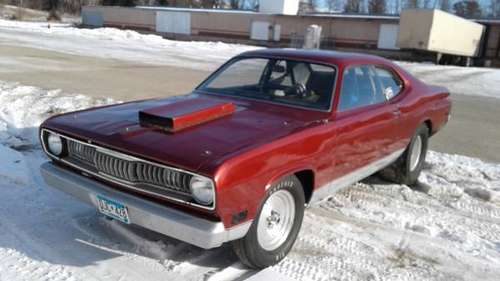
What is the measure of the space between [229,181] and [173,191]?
16.5 inches

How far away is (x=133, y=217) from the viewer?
3.05 m

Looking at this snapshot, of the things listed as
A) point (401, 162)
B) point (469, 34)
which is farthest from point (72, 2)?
point (401, 162)

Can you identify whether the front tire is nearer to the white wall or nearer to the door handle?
the door handle

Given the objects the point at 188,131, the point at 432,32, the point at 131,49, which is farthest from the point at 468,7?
the point at 188,131

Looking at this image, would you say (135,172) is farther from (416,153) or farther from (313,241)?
(416,153)

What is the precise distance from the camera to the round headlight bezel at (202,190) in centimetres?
283

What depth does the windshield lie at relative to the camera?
4.07 metres

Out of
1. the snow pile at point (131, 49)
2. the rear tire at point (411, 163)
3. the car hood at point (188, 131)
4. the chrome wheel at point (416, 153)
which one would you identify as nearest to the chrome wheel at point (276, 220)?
the car hood at point (188, 131)

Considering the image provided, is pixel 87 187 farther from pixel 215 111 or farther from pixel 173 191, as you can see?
pixel 215 111

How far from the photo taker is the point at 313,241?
3854 millimetres

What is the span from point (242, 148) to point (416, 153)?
3305 millimetres

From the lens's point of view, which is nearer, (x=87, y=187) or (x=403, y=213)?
(x=87, y=187)

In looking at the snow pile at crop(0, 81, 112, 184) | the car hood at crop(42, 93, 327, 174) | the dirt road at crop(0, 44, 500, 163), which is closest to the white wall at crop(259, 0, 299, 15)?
the dirt road at crop(0, 44, 500, 163)

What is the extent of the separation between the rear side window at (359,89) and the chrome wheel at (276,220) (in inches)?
39.8
